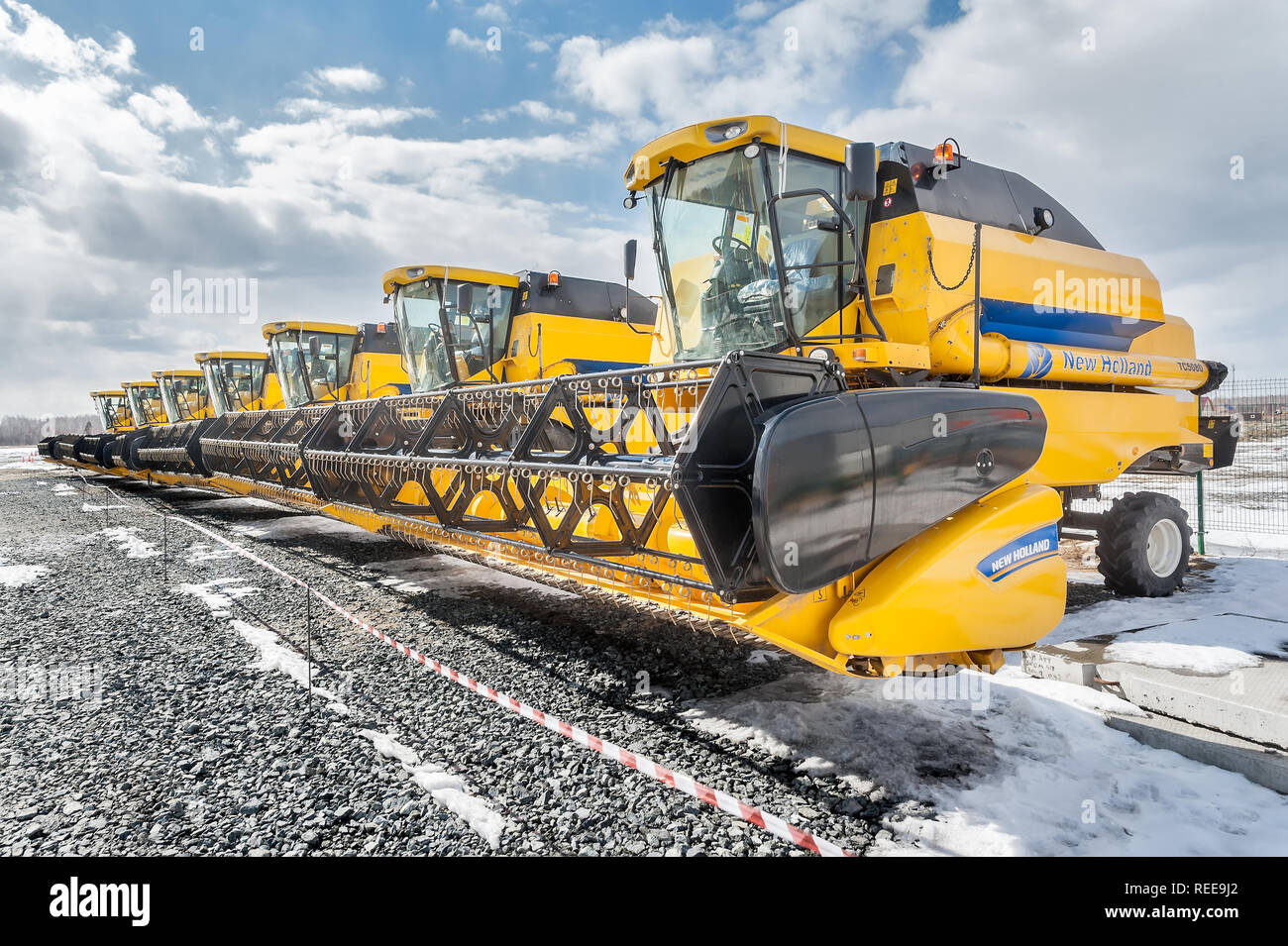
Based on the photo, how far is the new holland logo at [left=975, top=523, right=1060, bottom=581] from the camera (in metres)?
3.14

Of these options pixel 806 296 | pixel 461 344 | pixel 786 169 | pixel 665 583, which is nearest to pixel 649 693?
pixel 665 583

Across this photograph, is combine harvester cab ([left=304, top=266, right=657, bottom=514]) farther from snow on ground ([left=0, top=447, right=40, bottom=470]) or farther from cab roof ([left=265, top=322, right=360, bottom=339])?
snow on ground ([left=0, top=447, right=40, bottom=470])

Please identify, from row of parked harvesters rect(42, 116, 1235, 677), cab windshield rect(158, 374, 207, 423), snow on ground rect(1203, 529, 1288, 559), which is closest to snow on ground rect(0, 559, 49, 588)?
row of parked harvesters rect(42, 116, 1235, 677)

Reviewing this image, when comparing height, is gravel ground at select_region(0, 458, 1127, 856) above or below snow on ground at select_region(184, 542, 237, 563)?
below

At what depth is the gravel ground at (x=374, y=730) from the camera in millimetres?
2383

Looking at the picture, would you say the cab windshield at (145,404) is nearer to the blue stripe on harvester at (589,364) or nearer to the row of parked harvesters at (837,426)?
the row of parked harvesters at (837,426)

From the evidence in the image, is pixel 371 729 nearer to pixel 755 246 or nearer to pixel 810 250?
pixel 755 246

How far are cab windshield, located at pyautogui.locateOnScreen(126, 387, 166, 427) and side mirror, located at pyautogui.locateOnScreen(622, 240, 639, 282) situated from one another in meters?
24.4

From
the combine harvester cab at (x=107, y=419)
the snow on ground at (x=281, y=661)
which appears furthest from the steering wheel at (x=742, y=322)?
the combine harvester cab at (x=107, y=419)

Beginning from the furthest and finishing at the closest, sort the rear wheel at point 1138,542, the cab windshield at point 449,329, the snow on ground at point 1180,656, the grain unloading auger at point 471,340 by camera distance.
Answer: the cab windshield at point 449,329 → the grain unloading auger at point 471,340 → the rear wheel at point 1138,542 → the snow on ground at point 1180,656

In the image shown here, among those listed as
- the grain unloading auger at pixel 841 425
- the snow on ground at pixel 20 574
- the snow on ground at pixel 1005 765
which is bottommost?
the snow on ground at pixel 1005 765

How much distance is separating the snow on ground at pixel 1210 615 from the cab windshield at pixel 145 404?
26.7 meters

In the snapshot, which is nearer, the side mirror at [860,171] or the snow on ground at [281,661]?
the side mirror at [860,171]
